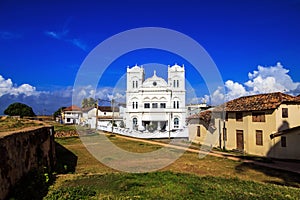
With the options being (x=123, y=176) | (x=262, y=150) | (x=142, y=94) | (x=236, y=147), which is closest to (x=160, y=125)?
(x=142, y=94)

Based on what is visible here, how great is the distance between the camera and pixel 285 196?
8117mm

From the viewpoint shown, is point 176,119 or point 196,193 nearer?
point 196,193

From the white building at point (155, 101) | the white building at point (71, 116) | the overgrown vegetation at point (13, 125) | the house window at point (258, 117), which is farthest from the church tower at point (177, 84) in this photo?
the white building at point (71, 116)

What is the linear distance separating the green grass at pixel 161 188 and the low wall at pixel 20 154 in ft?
4.00

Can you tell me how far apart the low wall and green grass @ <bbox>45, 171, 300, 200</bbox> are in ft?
4.00

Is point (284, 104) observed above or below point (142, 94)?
below

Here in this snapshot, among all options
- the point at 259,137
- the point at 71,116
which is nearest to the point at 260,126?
the point at 259,137

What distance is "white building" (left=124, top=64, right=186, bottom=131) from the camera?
39688 millimetres

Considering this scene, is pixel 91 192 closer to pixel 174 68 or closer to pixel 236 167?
pixel 236 167

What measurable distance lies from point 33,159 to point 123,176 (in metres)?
3.61

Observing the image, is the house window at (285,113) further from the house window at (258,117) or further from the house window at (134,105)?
Result: the house window at (134,105)

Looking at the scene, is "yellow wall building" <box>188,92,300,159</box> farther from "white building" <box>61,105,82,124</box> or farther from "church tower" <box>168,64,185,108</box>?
"white building" <box>61,105,82,124</box>

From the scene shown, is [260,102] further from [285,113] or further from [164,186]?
[164,186]

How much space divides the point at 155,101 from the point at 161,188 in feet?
103
